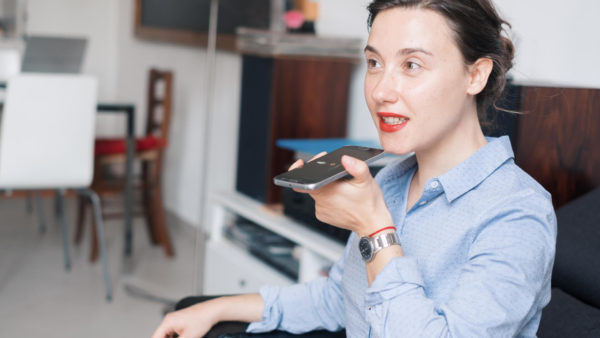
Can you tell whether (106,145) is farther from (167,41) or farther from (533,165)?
(533,165)

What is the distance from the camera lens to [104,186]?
2.86 m

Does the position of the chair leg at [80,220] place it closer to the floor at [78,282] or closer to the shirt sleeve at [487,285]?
the floor at [78,282]

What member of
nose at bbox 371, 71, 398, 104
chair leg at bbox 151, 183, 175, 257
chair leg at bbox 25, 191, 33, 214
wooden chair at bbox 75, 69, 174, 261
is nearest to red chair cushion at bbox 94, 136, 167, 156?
wooden chair at bbox 75, 69, 174, 261

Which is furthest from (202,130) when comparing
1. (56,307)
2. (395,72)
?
(395,72)

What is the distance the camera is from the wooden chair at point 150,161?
9.29ft

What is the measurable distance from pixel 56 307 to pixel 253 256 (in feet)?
3.04

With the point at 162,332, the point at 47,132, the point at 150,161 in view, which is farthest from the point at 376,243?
the point at 150,161

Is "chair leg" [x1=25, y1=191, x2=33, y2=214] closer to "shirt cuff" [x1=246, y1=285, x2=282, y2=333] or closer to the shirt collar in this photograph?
"shirt cuff" [x1=246, y1=285, x2=282, y2=333]

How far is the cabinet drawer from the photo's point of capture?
185 cm

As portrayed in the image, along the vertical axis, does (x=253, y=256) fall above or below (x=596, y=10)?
below

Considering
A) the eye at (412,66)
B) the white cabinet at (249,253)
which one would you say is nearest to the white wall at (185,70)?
the white cabinet at (249,253)

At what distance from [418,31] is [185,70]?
2650 mm

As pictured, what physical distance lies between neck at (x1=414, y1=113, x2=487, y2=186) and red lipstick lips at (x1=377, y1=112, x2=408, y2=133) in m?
0.07

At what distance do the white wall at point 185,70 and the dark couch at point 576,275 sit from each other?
59 cm
